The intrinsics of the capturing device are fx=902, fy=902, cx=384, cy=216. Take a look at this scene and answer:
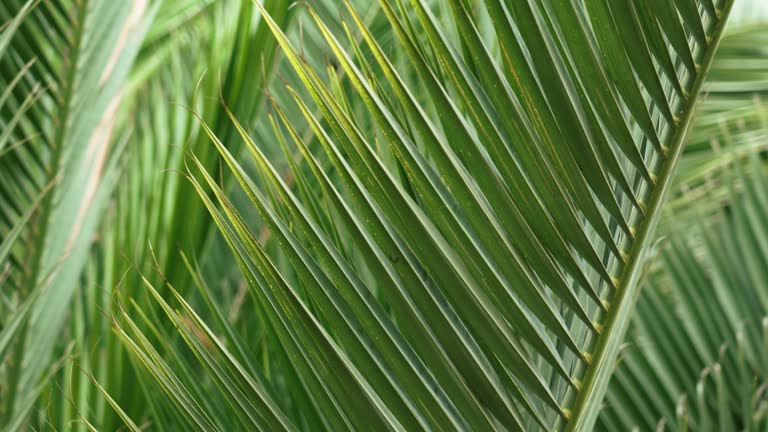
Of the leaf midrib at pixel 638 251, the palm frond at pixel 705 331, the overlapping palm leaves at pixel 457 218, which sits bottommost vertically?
the palm frond at pixel 705 331

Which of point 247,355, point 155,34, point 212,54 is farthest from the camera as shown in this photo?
point 155,34

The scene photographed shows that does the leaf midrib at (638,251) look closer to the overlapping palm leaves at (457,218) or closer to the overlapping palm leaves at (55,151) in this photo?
the overlapping palm leaves at (457,218)

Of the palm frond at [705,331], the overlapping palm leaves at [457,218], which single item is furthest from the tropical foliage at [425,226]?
the palm frond at [705,331]

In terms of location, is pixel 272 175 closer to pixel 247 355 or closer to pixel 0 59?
pixel 247 355

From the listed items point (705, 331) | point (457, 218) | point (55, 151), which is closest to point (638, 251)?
point (457, 218)

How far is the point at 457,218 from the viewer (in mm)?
552

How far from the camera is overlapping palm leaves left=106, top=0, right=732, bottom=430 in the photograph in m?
0.53

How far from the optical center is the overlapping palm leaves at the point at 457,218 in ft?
1.74

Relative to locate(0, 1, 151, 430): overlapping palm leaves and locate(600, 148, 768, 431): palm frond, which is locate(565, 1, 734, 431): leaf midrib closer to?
locate(0, 1, 151, 430): overlapping palm leaves

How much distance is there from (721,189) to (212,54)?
138 centimetres

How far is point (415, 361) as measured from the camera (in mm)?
561

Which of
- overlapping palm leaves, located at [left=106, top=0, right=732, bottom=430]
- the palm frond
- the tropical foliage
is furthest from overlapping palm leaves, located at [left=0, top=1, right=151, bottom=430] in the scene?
the palm frond

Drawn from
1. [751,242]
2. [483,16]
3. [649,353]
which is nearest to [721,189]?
[751,242]

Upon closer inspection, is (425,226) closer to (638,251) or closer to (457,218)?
(457,218)
